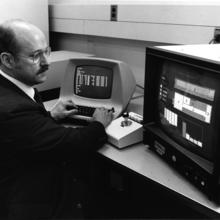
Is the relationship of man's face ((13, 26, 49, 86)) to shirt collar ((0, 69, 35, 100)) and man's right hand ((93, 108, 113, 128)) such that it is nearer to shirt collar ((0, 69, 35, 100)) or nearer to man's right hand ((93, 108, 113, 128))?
shirt collar ((0, 69, 35, 100))

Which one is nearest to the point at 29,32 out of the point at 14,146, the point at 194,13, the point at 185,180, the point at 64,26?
the point at 14,146

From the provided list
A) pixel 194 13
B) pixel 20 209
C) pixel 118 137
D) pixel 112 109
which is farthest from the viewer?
pixel 194 13

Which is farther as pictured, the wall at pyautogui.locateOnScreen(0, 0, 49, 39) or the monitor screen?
the wall at pyautogui.locateOnScreen(0, 0, 49, 39)

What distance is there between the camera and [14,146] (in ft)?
3.46

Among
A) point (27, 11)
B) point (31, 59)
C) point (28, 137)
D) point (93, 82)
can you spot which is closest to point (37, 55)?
point (31, 59)

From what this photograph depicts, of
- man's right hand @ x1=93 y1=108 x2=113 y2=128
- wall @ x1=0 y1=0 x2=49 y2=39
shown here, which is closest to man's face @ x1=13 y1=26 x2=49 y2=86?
man's right hand @ x1=93 y1=108 x2=113 y2=128

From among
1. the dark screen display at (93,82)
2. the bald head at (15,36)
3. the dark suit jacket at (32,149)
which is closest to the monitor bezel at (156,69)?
the dark suit jacket at (32,149)

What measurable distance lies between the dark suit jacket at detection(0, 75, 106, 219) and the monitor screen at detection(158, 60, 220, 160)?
307 millimetres

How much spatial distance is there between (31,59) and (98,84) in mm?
499

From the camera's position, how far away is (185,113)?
41.1 inches

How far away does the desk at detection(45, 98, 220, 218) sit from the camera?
0.93 m

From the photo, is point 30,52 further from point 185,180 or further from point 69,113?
point 185,180

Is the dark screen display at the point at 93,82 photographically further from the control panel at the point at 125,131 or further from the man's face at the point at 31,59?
the man's face at the point at 31,59

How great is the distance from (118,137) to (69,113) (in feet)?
1.22
